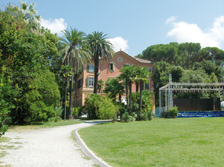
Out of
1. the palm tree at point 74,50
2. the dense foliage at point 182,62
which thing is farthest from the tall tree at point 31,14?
the dense foliage at point 182,62

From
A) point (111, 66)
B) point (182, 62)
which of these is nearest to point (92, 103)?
point (111, 66)

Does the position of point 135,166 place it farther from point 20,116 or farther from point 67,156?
point 20,116

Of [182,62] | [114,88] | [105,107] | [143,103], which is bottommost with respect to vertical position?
[105,107]

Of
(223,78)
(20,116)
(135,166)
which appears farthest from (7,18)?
(223,78)

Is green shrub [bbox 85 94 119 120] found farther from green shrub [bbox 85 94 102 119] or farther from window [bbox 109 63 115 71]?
window [bbox 109 63 115 71]

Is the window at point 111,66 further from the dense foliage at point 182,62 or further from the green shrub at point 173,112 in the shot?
the green shrub at point 173,112

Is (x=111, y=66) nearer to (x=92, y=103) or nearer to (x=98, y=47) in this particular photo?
(x=98, y=47)

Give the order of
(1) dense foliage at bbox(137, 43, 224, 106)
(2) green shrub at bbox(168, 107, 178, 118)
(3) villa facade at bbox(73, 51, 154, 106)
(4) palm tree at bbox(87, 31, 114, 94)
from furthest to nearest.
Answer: (1) dense foliage at bbox(137, 43, 224, 106) → (3) villa facade at bbox(73, 51, 154, 106) → (4) palm tree at bbox(87, 31, 114, 94) → (2) green shrub at bbox(168, 107, 178, 118)

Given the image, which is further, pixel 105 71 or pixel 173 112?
pixel 105 71

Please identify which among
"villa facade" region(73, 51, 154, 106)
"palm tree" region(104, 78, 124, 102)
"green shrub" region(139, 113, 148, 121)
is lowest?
"green shrub" region(139, 113, 148, 121)

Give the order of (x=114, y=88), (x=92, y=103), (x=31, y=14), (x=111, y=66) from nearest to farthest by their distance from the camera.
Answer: (x=31, y=14) → (x=114, y=88) → (x=92, y=103) → (x=111, y=66)

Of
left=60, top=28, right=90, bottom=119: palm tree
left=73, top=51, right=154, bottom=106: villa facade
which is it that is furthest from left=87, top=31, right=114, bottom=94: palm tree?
left=73, top=51, right=154, bottom=106: villa facade

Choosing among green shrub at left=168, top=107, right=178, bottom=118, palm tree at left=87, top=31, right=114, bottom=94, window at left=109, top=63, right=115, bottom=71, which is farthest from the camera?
window at left=109, top=63, right=115, bottom=71

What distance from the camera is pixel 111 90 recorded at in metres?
30.7
